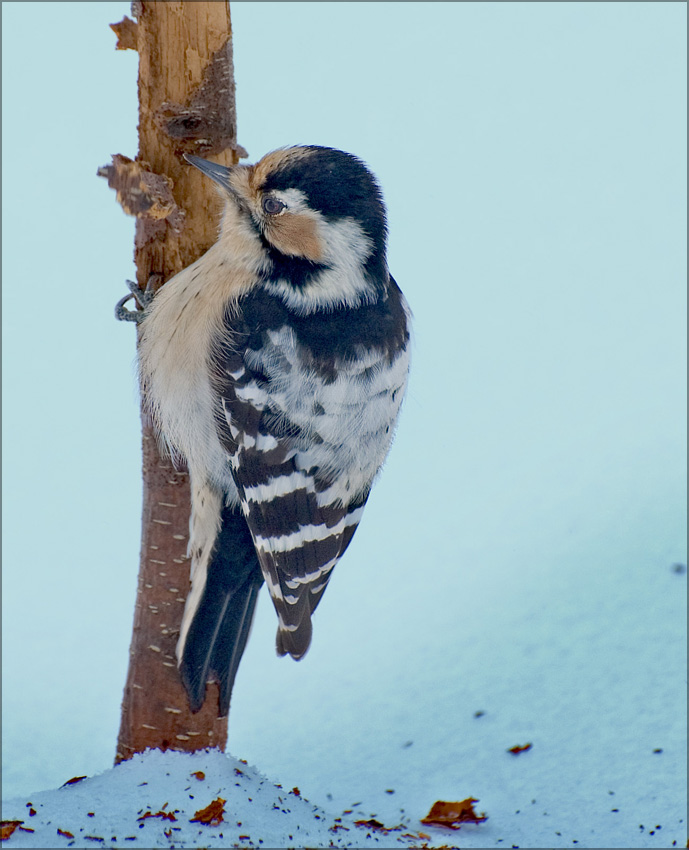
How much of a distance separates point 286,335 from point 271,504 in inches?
11.2

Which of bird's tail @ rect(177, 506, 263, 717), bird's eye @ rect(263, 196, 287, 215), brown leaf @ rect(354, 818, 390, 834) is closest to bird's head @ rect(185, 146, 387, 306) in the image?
bird's eye @ rect(263, 196, 287, 215)

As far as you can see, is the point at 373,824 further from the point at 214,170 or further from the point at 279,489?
the point at 214,170

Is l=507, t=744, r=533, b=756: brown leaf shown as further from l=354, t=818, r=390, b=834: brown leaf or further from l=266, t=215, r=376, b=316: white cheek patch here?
l=266, t=215, r=376, b=316: white cheek patch

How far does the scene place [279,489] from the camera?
5.22ft

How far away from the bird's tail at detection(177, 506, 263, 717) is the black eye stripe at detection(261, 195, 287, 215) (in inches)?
20.9

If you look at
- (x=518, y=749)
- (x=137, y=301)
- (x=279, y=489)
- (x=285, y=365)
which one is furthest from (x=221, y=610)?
(x=518, y=749)

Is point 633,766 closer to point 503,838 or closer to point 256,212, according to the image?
point 503,838

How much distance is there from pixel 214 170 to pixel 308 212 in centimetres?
18

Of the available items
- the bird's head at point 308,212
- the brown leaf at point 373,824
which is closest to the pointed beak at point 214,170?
the bird's head at point 308,212

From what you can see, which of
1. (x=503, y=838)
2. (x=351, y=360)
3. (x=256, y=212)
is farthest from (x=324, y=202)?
(x=503, y=838)

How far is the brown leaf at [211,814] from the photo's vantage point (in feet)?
5.43

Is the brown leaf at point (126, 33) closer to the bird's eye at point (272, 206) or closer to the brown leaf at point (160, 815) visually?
the bird's eye at point (272, 206)

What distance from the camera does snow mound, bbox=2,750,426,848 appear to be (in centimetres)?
160

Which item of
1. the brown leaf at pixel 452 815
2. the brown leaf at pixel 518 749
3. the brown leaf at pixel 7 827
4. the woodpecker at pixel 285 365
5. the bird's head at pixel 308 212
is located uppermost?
the bird's head at pixel 308 212
